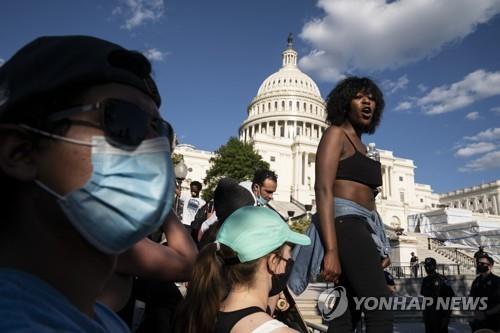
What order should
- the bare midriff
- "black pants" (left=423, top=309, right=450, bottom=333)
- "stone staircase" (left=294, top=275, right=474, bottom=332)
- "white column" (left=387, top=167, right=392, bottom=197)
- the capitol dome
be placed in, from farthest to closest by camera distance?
the capitol dome → "white column" (left=387, top=167, right=392, bottom=197) → "stone staircase" (left=294, top=275, right=474, bottom=332) → "black pants" (left=423, top=309, right=450, bottom=333) → the bare midriff

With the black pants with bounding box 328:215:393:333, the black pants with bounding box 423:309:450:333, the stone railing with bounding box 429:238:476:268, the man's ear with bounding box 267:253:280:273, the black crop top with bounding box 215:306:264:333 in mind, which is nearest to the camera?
the black crop top with bounding box 215:306:264:333

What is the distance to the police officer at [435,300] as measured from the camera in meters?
8.20

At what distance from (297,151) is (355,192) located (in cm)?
7529

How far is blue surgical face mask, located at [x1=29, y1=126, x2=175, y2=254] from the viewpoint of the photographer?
3.30 ft

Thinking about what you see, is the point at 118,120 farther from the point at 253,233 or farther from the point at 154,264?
the point at 253,233

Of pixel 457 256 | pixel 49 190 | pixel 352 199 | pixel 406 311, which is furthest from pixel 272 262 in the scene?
pixel 457 256

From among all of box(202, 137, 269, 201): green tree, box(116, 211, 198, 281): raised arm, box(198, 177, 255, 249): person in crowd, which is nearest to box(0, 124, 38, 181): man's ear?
box(116, 211, 198, 281): raised arm

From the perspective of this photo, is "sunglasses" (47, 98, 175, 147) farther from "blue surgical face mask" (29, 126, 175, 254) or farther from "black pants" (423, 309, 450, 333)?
"black pants" (423, 309, 450, 333)

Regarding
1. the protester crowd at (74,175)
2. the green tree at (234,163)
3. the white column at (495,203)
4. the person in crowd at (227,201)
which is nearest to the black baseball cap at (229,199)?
the person in crowd at (227,201)

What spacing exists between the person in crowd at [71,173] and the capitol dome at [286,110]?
87088mm

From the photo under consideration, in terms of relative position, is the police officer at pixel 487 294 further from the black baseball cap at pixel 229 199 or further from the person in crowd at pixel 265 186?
the black baseball cap at pixel 229 199

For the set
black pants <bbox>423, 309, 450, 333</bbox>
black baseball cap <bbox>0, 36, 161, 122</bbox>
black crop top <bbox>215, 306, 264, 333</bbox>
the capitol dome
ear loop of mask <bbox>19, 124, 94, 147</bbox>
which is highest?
the capitol dome

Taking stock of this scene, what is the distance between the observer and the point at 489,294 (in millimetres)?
7270

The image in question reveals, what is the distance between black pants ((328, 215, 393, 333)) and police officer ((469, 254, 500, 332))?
17.7 ft
